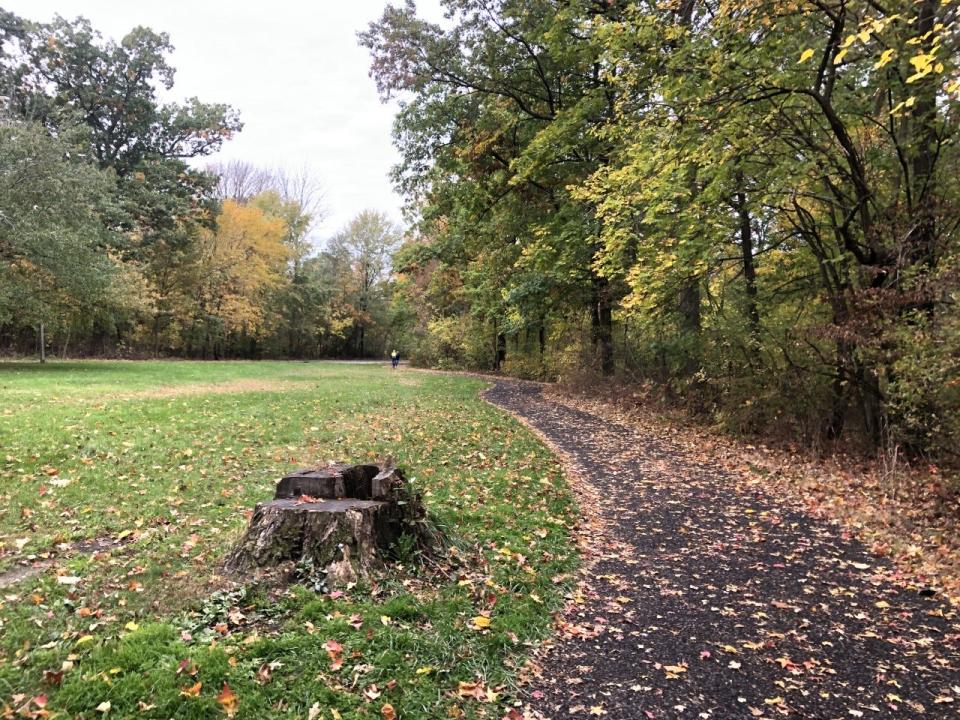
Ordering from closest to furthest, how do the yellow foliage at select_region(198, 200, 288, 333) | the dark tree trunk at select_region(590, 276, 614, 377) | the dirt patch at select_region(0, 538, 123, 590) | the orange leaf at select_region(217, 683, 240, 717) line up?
the orange leaf at select_region(217, 683, 240, 717) < the dirt patch at select_region(0, 538, 123, 590) < the dark tree trunk at select_region(590, 276, 614, 377) < the yellow foliage at select_region(198, 200, 288, 333)

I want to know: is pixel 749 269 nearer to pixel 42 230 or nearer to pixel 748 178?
pixel 748 178

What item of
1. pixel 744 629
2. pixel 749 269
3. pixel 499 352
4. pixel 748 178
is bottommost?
pixel 744 629

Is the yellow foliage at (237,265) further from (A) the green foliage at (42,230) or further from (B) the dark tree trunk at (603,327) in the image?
→ (B) the dark tree trunk at (603,327)

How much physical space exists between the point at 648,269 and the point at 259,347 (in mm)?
44836

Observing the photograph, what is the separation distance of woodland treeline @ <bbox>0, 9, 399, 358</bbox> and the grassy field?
15064mm

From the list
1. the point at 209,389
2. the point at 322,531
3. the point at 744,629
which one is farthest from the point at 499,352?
the point at 744,629

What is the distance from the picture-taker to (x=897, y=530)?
5832 mm

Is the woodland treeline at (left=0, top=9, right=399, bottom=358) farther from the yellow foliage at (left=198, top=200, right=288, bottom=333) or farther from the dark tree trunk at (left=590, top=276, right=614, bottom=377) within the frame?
the dark tree trunk at (left=590, top=276, right=614, bottom=377)

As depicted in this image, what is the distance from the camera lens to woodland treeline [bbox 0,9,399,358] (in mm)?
20266

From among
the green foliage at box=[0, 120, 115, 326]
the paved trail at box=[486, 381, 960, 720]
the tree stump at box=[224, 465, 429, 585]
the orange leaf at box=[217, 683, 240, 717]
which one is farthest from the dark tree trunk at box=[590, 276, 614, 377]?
the green foliage at box=[0, 120, 115, 326]

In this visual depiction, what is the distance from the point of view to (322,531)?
4148 millimetres

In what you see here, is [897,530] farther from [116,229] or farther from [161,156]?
[161,156]

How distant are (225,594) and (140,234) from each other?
32.3 metres

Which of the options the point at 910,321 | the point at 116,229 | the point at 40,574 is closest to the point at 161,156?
the point at 116,229
